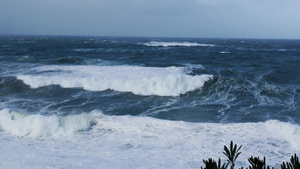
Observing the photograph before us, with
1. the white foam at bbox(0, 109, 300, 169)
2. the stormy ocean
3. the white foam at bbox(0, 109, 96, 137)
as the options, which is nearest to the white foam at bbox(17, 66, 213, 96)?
the stormy ocean

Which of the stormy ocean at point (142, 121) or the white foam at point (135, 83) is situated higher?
the white foam at point (135, 83)

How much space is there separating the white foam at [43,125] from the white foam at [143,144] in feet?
0.13

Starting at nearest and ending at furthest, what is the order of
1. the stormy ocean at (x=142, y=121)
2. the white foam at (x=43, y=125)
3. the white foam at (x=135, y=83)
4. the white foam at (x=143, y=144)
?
the white foam at (x=143, y=144), the stormy ocean at (x=142, y=121), the white foam at (x=43, y=125), the white foam at (x=135, y=83)

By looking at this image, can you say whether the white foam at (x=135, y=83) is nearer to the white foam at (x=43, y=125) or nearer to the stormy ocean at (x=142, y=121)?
the stormy ocean at (x=142, y=121)

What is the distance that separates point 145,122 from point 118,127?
128 centimetres

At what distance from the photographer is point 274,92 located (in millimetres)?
16797

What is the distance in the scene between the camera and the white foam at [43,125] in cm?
1003

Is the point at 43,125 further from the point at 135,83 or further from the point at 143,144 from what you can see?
the point at 135,83

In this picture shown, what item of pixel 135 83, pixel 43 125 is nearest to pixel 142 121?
pixel 43 125

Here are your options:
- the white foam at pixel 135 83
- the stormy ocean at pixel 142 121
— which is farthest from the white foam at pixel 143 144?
the white foam at pixel 135 83

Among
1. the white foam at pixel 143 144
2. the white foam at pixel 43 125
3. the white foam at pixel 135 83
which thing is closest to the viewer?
the white foam at pixel 143 144

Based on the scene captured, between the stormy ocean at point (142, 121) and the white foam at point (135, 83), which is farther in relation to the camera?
the white foam at point (135, 83)

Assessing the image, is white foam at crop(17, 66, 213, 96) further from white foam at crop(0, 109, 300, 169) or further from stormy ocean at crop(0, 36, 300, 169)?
white foam at crop(0, 109, 300, 169)

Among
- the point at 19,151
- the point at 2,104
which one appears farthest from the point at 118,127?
the point at 2,104
